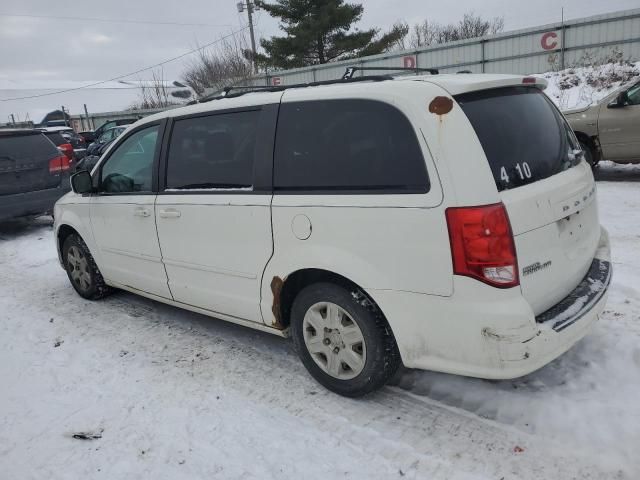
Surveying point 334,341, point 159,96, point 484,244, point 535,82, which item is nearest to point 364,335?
point 334,341

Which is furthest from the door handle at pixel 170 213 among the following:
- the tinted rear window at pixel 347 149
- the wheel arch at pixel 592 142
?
the wheel arch at pixel 592 142

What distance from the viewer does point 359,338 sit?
294 cm

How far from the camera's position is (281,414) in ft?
9.96

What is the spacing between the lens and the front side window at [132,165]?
4125 mm

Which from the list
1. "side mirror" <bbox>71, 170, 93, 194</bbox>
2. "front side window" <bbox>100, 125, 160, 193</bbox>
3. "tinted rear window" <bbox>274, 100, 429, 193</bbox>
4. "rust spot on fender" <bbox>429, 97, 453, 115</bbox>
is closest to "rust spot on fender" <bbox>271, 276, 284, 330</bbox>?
"tinted rear window" <bbox>274, 100, 429, 193</bbox>

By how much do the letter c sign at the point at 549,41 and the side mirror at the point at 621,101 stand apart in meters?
11.4

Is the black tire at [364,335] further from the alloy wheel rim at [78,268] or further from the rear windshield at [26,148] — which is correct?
the rear windshield at [26,148]

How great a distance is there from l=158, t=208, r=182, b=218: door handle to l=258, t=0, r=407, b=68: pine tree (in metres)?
25.4

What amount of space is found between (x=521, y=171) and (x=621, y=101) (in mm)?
6696

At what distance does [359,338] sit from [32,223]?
8499 millimetres

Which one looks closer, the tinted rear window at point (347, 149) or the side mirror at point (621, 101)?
the tinted rear window at point (347, 149)

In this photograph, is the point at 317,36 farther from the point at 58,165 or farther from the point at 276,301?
the point at 276,301

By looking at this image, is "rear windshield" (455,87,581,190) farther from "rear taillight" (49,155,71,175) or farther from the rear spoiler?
"rear taillight" (49,155,71,175)

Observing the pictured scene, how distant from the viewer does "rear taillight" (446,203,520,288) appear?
241 centimetres
